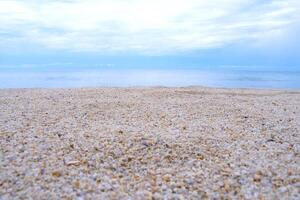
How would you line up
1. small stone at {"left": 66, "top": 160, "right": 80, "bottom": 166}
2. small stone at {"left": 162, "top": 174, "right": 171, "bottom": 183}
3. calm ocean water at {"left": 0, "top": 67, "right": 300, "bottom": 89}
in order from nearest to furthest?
small stone at {"left": 162, "top": 174, "right": 171, "bottom": 183}
small stone at {"left": 66, "top": 160, "right": 80, "bottom": 166}
calm ocean water at {"left": 0, "top": 67, "right": 300, "bottom": 89}

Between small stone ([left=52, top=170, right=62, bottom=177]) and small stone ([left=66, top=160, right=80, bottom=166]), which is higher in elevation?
small stone ([left=66, top=160, right=80, bottom=166])

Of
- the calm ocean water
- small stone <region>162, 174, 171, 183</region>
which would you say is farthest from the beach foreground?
the calm ocean water

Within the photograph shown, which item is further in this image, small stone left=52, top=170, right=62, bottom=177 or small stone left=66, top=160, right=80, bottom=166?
small stone left=66, top=160, right=80, bottom=166

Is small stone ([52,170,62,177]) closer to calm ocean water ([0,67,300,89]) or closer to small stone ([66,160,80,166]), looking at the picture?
small stone ([66,160,80,166])

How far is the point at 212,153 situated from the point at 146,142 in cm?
103

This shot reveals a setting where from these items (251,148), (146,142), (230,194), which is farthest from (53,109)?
(230,194)

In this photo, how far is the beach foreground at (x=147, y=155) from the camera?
3107mm

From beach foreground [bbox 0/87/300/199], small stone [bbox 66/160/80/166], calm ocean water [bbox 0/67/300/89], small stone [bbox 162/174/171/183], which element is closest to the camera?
beach foreground [bbox 0/87/300/199]

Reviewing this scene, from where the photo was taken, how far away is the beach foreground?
3107mm

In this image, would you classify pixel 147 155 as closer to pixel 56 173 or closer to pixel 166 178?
pixel 166 178

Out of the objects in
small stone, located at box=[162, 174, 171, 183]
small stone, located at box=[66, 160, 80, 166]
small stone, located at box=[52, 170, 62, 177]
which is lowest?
small stone, located at box=[162, 174, 171, 183]

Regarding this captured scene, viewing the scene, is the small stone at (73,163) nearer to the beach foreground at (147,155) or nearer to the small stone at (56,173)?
the beach foreground at (147,155)

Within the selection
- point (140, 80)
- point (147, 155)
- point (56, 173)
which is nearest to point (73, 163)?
point (56, 173)

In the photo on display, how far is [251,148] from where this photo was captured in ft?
14.5
